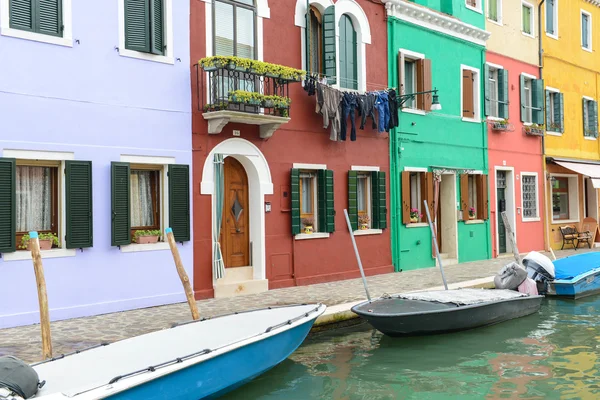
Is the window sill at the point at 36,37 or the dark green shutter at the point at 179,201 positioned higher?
the window sill at the point at 36,37

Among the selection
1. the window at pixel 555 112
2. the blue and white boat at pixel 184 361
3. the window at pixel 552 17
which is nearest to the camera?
the blue and white boat at pixel 184 361

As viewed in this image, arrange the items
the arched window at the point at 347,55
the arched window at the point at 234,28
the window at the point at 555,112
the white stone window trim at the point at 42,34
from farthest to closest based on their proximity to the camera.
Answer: the window at the point at 555,112
the arched window at the point at 347,55
the arched window at the point at 234,28
the white stone window trim at the point at 42,34

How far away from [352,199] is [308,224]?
1321mm

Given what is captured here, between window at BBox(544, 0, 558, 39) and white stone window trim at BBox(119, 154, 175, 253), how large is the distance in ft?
55.0

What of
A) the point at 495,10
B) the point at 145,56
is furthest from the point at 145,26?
the point at 495,10

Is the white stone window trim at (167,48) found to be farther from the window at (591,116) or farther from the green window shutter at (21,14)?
the window at (591,116)

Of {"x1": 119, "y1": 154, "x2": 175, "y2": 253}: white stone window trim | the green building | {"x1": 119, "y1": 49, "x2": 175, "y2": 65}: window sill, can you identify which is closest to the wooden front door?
{"x1": 119, "y1": 154, "x2": 175, "y2": 253}: white stone window trim

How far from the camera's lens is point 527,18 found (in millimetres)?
22672

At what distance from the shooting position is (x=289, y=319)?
8602 mm

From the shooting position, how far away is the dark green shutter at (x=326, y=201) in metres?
14.9

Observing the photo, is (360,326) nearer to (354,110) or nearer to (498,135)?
(354,110)

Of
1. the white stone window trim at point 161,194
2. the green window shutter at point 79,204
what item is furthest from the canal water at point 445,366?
the green window shutter at point 79,204

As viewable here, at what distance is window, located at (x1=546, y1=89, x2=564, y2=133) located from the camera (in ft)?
77.0

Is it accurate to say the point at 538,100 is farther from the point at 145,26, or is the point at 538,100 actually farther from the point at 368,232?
the point at 145,26
